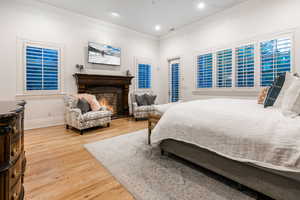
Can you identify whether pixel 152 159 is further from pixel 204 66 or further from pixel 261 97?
pixel 204 66

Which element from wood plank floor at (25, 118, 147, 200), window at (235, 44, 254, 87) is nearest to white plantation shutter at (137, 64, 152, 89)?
window at (235, 44, 254, 87)

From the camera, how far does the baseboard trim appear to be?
362 centimetres

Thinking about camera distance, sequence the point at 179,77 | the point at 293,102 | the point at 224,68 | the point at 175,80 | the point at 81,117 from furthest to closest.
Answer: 1. the point at 175,80
2. the point at 179,77
3. the point at 224,68
4. the point at 81,117
5. the point at 293,102

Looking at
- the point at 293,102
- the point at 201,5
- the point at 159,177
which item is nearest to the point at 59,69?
the point at 159,177

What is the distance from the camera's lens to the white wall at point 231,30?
311cm

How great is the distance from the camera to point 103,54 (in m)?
4.71

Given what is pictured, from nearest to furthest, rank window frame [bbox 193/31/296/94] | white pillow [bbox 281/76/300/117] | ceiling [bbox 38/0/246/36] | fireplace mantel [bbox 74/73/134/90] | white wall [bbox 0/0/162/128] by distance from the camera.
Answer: white pillow [bbox 281/76/300/117] → window frame [bbox 193/31/296/94] → white wall [bbox 0/0/162/128] → ceiling [bbox 38/0/246/36] → fireplace mantel [bbox 74/73/134/90]

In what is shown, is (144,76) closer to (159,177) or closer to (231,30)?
(231,30)

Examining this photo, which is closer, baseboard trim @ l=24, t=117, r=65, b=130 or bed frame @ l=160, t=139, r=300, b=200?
bed frame @ l=160, t=139, r=300, b=200

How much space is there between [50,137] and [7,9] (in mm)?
3115

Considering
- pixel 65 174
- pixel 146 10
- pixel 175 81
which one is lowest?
pixel 65 174

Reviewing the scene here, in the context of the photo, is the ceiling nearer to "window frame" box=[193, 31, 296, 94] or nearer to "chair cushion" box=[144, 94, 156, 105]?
"window frame" box=[193, 31, 296, 94]

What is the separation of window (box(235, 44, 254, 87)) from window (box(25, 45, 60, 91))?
4.94 metres

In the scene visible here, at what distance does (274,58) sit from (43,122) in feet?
19.3
